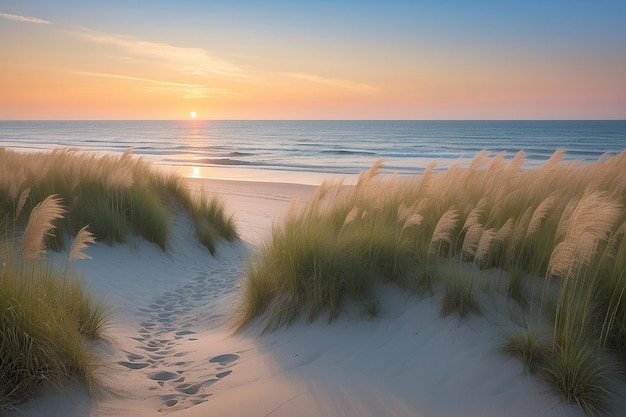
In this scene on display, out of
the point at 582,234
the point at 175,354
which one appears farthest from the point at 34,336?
the point at 582,234

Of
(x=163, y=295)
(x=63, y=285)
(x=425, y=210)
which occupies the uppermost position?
(x=425, y=210)

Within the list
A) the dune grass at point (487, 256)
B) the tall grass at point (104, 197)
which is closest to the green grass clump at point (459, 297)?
the dune grass at point (487, 256)

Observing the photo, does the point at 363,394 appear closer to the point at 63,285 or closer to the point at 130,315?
the point at 63,285

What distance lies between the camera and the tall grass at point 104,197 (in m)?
8.04

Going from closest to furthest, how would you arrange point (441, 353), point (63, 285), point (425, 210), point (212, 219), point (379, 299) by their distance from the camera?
point (441, 353) → point (63, 285) → point (379, 299) → point (425, 210) → point (212, 219)

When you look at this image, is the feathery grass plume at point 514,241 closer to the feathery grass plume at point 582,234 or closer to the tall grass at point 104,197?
the feathery grass plume at point 582,234

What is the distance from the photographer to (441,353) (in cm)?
405

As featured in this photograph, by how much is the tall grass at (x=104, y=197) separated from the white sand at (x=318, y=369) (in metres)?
2.38

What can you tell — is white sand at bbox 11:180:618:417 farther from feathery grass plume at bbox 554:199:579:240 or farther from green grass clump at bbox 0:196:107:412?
feathery grass plume at bbox 554:199:579:240

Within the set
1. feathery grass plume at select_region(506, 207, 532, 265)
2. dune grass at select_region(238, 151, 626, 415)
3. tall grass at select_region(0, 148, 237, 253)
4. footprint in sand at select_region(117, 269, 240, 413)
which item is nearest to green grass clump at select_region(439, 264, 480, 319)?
dune grass at select_region(238, 151, 626, 415)

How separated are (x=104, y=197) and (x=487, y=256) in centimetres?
674

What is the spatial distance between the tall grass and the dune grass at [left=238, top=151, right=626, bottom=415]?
3.77m

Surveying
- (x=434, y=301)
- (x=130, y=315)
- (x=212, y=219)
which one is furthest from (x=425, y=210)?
(x=212, y=219)

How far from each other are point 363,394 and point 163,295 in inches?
183
